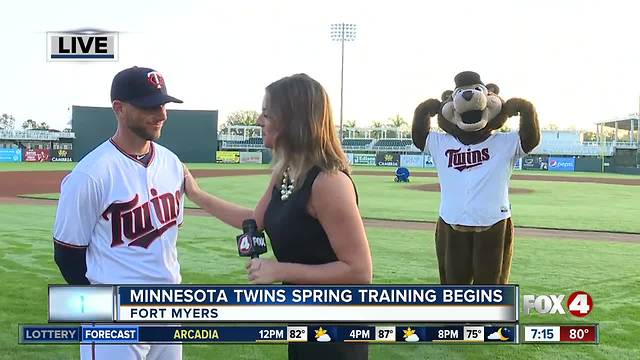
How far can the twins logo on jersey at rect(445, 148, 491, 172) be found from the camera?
3.75 meters

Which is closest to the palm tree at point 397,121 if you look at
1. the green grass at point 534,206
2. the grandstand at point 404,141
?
the grandstand at point 404,141

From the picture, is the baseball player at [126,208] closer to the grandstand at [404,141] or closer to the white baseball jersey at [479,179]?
the white baseball jersey at [479,179]

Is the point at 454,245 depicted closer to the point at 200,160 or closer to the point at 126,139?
the point at 126,139

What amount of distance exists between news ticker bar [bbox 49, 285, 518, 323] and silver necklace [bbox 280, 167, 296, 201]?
19.9 inches

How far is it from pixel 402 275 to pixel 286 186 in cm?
421

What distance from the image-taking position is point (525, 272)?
5.94m

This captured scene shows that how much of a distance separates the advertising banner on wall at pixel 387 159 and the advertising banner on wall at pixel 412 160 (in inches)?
15.4

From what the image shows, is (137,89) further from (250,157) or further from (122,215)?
(250,157)

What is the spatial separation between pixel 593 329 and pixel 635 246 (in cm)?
593

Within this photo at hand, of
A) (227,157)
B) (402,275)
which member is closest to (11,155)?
(227,157)

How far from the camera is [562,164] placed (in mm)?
38844

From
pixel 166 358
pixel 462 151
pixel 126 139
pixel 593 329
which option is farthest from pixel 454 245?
pixel 126 139

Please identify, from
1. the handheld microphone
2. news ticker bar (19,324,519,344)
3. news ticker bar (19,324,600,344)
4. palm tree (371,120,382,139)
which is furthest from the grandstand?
the handheld microphone

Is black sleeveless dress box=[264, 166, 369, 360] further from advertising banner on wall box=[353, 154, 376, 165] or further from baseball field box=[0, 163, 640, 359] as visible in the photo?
advertising banner on wall box=[353, 154, 376, 165]
